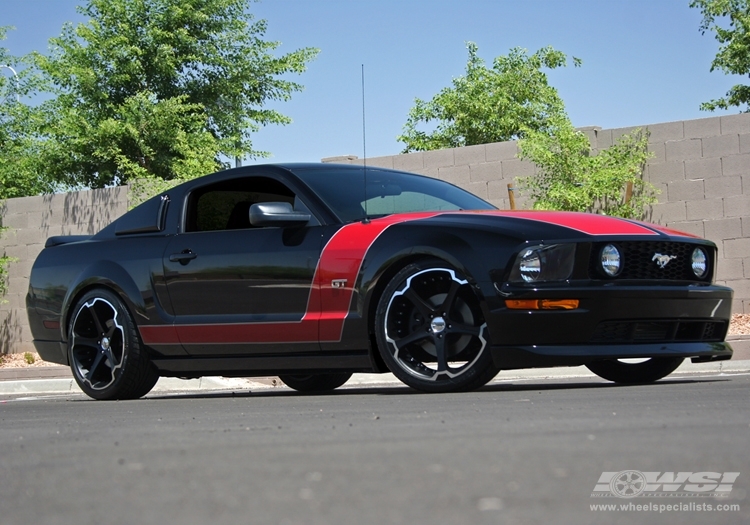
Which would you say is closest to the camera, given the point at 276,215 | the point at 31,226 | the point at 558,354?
the point at 558,354

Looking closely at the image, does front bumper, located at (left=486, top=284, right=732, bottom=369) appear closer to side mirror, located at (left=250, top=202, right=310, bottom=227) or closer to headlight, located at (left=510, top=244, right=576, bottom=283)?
headlight, located at (left=510, top=244, right=576, bottom=283)

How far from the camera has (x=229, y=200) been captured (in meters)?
7.58

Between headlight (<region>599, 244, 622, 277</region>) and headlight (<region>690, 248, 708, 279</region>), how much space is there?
2.01 feet

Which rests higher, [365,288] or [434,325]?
[365,288]

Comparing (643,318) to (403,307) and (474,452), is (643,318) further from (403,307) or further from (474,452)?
(474,452)

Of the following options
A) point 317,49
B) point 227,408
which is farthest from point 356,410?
point 317,49

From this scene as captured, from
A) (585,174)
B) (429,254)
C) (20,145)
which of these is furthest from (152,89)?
(429,254)

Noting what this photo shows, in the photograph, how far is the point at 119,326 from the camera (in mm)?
7617

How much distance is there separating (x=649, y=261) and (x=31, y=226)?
42.8 ft

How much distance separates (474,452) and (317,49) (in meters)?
28.7

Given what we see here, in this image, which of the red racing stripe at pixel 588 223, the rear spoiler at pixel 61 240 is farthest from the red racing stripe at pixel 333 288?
the rear spoiler at pixel 61 240

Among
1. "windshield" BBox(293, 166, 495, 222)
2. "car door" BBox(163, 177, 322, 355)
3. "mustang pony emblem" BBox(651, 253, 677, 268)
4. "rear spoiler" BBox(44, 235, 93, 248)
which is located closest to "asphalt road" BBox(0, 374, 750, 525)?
"mustang pony emblem" BBox(651, 253, 677, 268)

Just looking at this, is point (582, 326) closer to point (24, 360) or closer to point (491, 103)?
point (24, 360)

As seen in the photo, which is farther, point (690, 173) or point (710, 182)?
point (690, 173)
